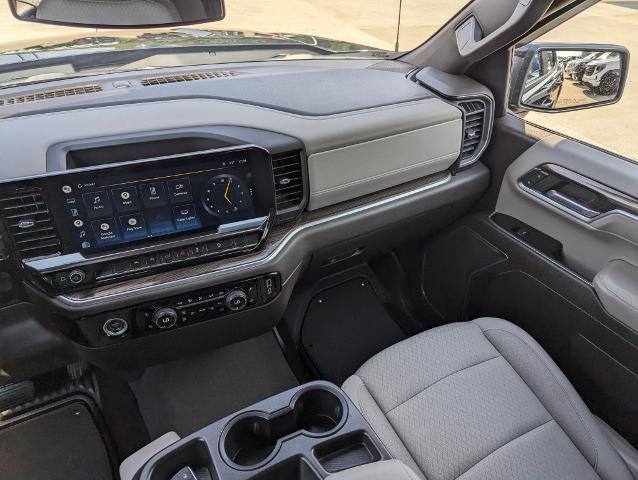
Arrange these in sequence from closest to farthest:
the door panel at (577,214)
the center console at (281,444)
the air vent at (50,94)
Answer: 1. the center console at (281,444)
2. the air vent at (50,94)
3. the door panel at (577,214)

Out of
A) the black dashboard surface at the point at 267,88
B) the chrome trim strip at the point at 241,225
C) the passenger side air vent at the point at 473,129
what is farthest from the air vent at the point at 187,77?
the passenger side air vent at the point at 473,129

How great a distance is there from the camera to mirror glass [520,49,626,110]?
1759mm

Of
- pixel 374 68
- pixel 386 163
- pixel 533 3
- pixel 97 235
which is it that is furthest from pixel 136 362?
pixel 533 3

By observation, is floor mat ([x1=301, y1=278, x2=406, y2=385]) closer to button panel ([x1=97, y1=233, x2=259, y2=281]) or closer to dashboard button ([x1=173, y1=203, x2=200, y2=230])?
button panel ([x1=97, y1=233, x2=259, y2=281])

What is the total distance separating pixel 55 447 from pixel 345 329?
3.80 feet

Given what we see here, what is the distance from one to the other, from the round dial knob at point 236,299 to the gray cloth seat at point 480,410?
15.9 inches

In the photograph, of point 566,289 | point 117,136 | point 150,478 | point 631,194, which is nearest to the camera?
point 150,478

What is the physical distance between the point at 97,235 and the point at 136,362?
479 mm

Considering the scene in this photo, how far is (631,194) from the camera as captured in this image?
59.9 inches

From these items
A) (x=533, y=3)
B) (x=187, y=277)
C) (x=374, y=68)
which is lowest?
(x=187, y=277)

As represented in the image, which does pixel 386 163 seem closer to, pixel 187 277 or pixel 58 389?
pixel 187 277

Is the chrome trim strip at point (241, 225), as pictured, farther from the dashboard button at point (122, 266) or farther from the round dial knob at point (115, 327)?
the round dial knob at point (115, 327)

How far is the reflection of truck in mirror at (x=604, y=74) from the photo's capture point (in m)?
1.76

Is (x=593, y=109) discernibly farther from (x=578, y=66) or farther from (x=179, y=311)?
(x=179, y=311)
